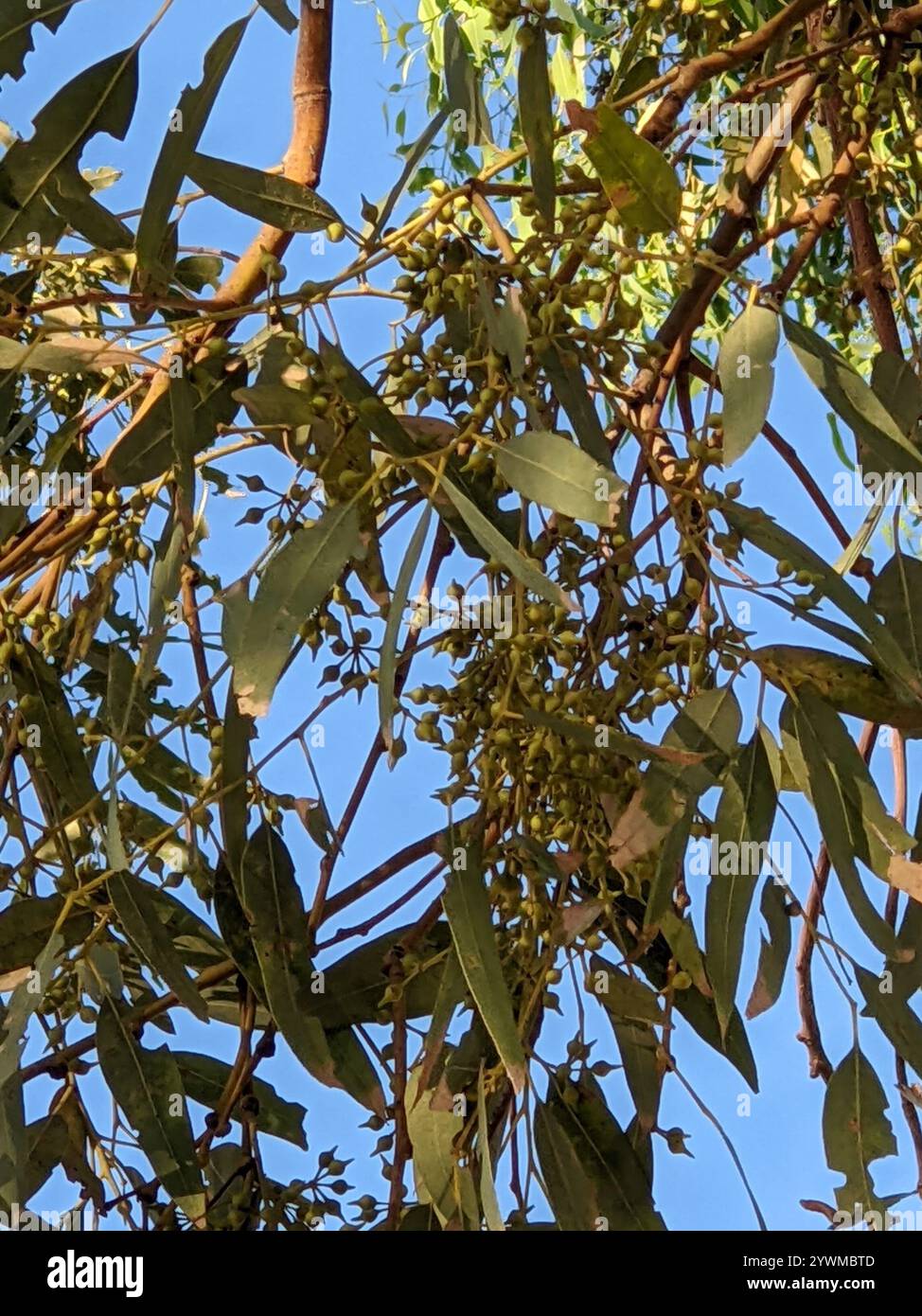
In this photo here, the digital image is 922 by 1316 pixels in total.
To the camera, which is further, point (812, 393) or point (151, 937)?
point (812, 393)

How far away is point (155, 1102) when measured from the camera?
37.5 inches

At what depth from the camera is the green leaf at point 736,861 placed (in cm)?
84

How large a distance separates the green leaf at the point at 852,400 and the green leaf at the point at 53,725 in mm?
470

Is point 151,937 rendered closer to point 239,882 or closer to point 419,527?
point 239,882

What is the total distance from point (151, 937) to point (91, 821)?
0.44 ft

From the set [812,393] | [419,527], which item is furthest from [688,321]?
[812,393]

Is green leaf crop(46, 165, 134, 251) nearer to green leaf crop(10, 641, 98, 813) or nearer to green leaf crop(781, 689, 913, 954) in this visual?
green leaf crop(10, 641, 98, 813)

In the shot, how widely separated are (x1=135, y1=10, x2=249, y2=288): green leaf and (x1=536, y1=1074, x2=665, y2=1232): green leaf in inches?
19.5

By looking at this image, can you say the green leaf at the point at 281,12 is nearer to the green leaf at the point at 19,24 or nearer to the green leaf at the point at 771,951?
the green leaf at the point at 19,24

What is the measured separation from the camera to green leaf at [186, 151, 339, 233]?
88 cm

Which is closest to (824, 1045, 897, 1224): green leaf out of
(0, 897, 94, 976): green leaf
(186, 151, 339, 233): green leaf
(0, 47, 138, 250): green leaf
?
(0, 897, 94, 976): green leaf

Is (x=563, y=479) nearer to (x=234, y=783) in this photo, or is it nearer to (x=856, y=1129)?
(x=234, y=783)

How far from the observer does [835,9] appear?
1237mm
